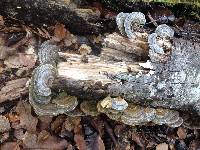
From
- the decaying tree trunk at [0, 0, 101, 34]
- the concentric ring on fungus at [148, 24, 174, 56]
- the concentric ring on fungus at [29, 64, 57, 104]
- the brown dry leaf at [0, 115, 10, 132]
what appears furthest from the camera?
the brown dry leaf at [0, 115, 10, 132]

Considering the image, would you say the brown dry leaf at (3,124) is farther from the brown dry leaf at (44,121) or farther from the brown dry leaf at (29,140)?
the brown dry leaf at (44,121)

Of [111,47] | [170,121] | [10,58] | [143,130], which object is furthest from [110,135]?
[10,58]

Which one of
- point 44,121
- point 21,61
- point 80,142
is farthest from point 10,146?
point 21,61

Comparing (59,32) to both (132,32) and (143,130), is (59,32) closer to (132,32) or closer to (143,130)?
(132,32)

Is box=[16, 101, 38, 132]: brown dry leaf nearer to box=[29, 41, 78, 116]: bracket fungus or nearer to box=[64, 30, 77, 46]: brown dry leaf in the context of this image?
box=[29, 41, 78, 116]: bracket fungus

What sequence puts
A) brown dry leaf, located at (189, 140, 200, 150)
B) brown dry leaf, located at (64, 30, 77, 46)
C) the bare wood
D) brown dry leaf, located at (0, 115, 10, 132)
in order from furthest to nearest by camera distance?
brown dry leaf, located at (189, 140, 200, 150) → brown dry leaf, located at (64, 30, 77, 46) → brown dry leaf, located at (0, 115, 10, 132) → the bare wood

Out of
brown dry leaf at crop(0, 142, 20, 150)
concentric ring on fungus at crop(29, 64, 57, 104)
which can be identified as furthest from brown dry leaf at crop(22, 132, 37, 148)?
concentric ring on fungus at crop(29, 64, 57, 104)

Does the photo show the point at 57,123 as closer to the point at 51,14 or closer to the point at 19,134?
the point at 19,134
